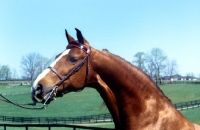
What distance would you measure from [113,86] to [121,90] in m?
0.10

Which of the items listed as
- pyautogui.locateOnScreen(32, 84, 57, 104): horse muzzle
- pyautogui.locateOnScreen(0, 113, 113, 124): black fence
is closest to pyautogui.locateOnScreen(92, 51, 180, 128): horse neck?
pyautogui.locateOnScreen(32, 84, 57, 104): horse muzzle

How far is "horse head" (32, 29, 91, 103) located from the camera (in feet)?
9.96

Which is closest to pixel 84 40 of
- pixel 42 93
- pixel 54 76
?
pixel 54 76

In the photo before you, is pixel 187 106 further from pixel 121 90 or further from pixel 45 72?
pixel 45 72

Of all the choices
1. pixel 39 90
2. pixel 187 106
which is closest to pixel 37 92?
pixel 39 90

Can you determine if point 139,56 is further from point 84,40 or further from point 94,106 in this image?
point 84,40

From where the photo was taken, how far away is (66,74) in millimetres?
3135

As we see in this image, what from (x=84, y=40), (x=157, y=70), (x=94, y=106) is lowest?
(x=94, y=106)

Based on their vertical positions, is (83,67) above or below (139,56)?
below

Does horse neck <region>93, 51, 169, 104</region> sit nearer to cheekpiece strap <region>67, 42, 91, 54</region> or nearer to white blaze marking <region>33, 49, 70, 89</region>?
cheekpiece strap <region>67, 42, 91, 54</region>

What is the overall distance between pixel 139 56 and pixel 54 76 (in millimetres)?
100174

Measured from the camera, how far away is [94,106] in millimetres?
53531

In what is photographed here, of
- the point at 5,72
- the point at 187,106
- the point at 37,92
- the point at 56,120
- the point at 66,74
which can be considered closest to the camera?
the point at 37,92

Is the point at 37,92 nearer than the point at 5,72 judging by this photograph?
Yes
